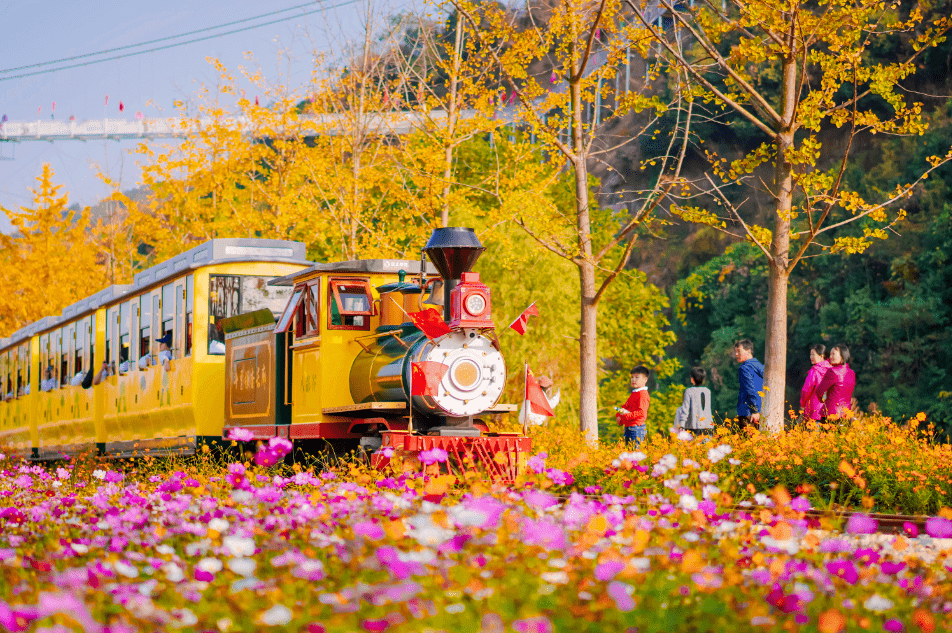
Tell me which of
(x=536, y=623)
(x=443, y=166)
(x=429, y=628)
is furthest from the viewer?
(x=443, y=166)

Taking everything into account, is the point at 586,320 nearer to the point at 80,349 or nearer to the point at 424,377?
the point at 424,377

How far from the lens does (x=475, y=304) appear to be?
36.1ft

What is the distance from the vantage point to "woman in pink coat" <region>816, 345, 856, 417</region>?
12.5m

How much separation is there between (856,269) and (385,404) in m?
33.0

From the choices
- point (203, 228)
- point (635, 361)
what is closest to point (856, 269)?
point (635, 361)

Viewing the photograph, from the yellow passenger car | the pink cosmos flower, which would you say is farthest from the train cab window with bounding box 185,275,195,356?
the pink cosmos flower

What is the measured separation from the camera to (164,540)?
504 cm

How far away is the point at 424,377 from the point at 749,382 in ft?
15.7

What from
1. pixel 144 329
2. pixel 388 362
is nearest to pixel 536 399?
pixel 388 362

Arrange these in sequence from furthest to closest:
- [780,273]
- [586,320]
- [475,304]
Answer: [586,320], [780,273], [475,304]

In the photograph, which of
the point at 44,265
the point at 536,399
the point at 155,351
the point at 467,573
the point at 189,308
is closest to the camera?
the point at 467,573

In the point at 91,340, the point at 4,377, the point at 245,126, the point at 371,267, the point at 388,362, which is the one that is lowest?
the point at 4,377

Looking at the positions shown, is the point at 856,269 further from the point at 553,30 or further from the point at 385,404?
the point at 385,404

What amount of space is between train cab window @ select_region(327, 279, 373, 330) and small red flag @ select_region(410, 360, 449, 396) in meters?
1.57
